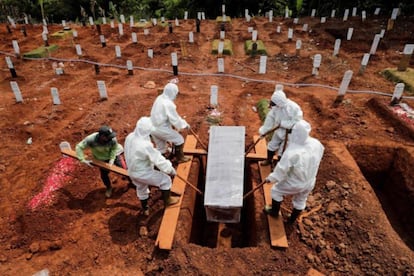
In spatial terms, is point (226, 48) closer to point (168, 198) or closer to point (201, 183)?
point (201, 183)

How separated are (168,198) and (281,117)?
2.22 m

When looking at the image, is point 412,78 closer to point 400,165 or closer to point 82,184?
point 400,165

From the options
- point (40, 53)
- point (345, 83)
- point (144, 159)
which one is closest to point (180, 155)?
point (144, 159)

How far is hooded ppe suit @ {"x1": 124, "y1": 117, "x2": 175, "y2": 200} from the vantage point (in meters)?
3.74

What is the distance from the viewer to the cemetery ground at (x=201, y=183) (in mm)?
3822

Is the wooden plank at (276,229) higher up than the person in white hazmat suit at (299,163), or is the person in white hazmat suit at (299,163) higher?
the person in white hazmat suit at (299,163)

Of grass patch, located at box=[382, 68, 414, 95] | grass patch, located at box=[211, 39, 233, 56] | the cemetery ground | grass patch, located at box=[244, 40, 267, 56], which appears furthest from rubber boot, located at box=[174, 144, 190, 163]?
grass patch, located at box=[244, 40, 267, 56]

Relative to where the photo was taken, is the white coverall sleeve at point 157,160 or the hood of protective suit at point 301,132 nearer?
the hood of protective suit at point 301,132

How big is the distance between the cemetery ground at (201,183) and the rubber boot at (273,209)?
125 mm

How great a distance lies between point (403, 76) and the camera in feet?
26.7

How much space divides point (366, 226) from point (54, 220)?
4.60 m

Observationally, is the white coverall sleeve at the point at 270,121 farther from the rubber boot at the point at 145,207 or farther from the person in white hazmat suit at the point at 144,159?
the rubber boot at the point at 145,207

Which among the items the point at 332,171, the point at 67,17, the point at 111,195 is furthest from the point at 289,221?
the point at 67,17

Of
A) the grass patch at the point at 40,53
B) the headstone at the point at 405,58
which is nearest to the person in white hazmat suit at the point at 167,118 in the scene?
the headstone at the point at 405,58
